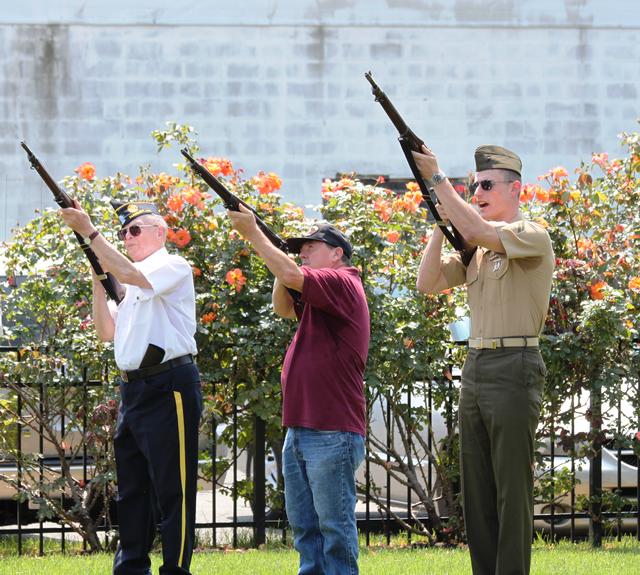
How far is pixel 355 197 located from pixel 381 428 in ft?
5.51

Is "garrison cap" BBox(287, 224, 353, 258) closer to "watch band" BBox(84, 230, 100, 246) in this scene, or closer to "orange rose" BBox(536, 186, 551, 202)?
"watch band" BBox(84, 230, 100, 246)

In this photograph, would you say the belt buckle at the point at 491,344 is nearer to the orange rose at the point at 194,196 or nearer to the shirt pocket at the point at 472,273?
the shirt pocket at the point at 472,273

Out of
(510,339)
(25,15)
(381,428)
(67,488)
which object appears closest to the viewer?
(510,339)

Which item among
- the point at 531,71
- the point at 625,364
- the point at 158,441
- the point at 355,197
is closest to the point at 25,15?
the point at 531,71

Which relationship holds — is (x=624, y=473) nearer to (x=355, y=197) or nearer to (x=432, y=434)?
(x=432, y=434)

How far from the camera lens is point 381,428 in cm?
807

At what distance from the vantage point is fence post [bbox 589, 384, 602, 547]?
7.56 metres

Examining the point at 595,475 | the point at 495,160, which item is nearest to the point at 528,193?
the point at 595,475

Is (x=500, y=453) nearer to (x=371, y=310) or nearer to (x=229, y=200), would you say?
(x=229, y=200)

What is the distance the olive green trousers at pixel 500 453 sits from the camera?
460 centimetres

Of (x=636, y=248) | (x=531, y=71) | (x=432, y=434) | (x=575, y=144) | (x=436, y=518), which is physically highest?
(x=531, y=71)

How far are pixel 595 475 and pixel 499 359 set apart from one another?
3439mm

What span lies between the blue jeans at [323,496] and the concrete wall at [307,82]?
41.0 ft

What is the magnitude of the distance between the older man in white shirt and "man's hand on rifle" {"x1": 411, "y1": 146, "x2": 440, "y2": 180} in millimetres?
1279
